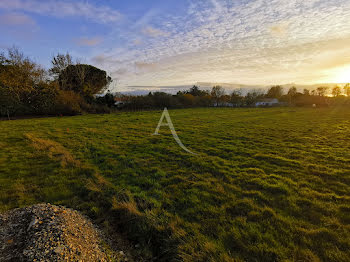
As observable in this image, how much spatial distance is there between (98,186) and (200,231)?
10.5 feet

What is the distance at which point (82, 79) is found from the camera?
1194 inches

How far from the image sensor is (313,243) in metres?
2.62

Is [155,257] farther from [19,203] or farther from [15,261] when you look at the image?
[19,203]

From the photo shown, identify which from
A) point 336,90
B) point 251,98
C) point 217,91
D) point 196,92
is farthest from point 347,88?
point 196,92

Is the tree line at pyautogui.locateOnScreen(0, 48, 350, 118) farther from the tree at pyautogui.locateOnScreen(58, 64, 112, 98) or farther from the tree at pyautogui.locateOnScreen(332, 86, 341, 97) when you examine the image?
the tree at pyautogui.locateOnScreen(332, 86, 341, 97)

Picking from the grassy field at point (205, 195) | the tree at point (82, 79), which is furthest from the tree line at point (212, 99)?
the grassy field at point (205, 195)

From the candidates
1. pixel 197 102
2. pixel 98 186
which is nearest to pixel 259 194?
pixel 98 186

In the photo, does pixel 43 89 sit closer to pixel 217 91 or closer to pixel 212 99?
pixel 212 99

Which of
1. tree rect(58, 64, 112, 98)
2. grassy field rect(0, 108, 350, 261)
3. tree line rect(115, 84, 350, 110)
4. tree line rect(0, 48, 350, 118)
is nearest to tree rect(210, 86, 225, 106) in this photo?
tree line rect(115, 84, 350, 110)

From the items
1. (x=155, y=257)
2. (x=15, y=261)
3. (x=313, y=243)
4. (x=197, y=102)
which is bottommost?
(x=155, y=257)

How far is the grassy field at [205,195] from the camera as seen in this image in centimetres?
265

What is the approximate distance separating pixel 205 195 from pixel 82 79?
34608mm

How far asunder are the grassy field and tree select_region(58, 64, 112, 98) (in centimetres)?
2653

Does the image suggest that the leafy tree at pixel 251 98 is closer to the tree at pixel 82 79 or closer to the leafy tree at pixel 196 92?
the leafy tree at pixel 196 92
